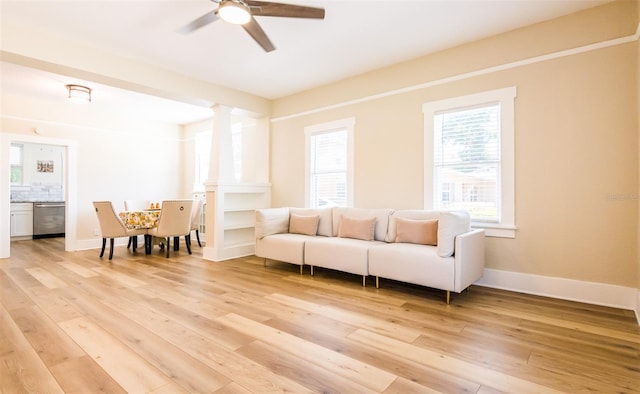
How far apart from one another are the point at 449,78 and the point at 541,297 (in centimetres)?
266

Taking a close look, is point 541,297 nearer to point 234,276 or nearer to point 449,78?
point 449,78

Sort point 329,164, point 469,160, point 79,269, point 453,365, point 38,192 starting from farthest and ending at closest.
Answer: point 38,192 → point 329,164 → point 79,269 → point 469,160 → point 453,365

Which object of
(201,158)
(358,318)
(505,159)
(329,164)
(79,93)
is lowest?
(358,318)

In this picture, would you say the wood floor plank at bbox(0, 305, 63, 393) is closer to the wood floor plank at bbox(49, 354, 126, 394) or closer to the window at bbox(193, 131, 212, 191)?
the wood floor plank at bbox(49, 354, 126, 394)

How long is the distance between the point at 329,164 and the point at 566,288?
134 inches

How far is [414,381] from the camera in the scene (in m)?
1.77

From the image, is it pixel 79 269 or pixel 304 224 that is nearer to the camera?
pixel 79 269

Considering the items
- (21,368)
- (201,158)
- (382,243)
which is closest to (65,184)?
(201,158)

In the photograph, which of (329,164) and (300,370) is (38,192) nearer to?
(329,164)

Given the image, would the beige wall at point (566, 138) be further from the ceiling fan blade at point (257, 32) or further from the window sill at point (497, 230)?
the ceiling fan blade at point (257, 32)

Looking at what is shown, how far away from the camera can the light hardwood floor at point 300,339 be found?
1767 mm

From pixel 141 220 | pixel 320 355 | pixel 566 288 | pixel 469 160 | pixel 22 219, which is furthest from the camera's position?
pixel 22 219

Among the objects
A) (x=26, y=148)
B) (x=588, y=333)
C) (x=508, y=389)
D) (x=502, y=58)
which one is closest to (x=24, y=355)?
(x=508, y=389)

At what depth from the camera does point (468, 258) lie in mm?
3150
